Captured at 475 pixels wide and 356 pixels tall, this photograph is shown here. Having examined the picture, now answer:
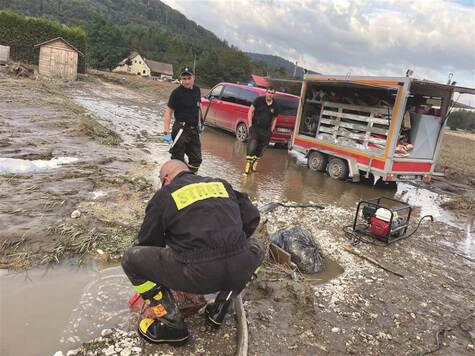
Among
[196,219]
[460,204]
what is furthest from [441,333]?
[460,204]

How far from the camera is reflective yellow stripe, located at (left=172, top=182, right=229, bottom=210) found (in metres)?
2.61

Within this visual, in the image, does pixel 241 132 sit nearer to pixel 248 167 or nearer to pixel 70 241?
pixel 248 167

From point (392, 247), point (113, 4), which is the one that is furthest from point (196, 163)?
point (113, 4)

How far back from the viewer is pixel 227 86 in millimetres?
13672

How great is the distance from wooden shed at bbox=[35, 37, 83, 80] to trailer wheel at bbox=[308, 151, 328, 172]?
27244 mm

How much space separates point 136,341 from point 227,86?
1159 centimetres

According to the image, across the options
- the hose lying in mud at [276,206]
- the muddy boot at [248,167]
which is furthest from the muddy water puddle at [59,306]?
the muddy boot at [248,167]

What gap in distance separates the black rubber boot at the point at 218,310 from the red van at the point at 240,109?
941 centimetres

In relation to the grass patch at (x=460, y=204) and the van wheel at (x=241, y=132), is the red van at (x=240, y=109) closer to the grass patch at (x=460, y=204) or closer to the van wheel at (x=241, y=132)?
the van wheel at (x=241, y=132)

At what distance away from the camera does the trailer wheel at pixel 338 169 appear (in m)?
9.66

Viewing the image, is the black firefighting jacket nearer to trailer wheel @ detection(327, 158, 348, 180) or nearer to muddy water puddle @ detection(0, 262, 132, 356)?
muddy water puddle @ detection(0, 262, 132, 356)

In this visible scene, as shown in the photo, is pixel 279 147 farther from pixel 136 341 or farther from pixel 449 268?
pixel 136 341

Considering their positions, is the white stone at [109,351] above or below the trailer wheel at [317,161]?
below

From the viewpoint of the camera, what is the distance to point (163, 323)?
9.48 ft
